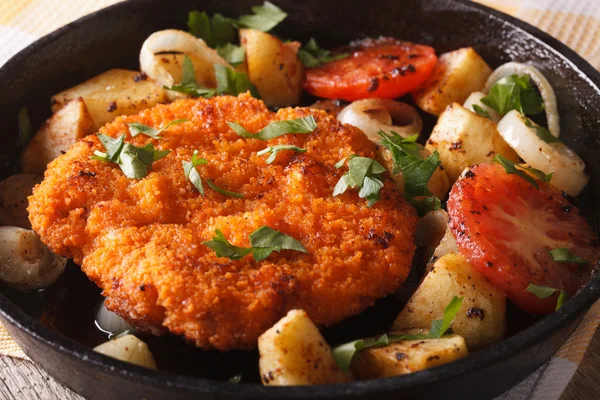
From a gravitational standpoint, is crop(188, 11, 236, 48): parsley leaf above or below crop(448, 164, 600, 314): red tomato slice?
above

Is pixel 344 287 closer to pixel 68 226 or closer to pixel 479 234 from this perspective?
pixel 479 234

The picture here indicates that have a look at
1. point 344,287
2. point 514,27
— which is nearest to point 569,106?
point 514,27

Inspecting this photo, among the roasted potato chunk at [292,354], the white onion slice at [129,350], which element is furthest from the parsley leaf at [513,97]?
the white onion slice at [129,350]

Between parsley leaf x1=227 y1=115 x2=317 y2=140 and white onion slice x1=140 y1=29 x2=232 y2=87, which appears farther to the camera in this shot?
white onion slice x1=140 y1=29 x2=232 y2=87

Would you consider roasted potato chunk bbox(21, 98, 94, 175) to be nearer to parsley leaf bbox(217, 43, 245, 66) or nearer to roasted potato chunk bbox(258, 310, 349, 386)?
parsley leaf bbox(217, 43, 245, 66)

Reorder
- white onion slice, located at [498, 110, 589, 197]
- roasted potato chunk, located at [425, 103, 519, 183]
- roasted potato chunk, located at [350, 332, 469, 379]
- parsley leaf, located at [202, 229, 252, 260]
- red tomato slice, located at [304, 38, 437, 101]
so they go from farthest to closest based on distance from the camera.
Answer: red tomato slice, located at [304, 38, 437, 101] < roasted potato chunk, located at [425, 103, 519, 183] < white onion slice, located at [498, 110, 589, 197] < parsley leaf, located at [202, 229, 252, 260] < roasted potato chunk, located at [350, 332, 469, 379]

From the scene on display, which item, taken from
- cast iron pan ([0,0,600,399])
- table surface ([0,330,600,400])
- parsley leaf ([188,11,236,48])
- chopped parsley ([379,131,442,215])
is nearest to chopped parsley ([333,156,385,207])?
chopped parsley ([379,131,442,215])

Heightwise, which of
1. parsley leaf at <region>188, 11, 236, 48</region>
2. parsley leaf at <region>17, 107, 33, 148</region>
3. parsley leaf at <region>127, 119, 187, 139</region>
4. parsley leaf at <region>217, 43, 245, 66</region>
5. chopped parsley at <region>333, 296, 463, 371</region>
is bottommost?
chopped parsley at <region>333, 296, 463, 371</region>
